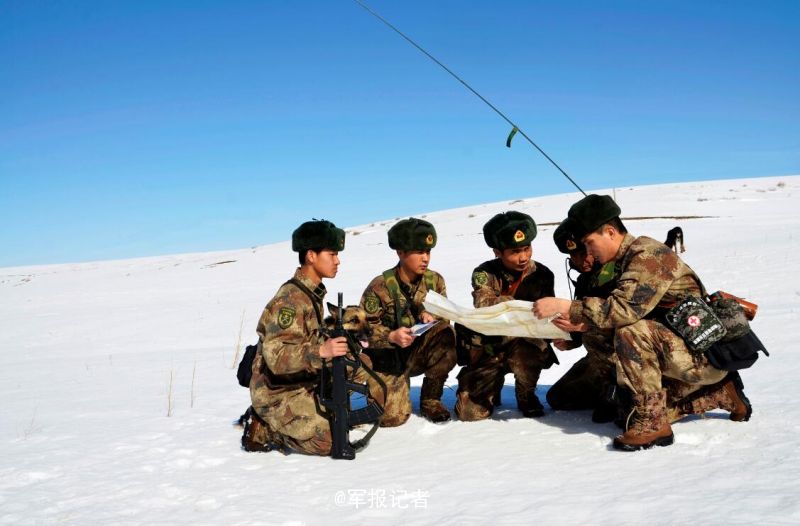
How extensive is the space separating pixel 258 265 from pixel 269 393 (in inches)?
723

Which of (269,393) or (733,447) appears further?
(269,393)

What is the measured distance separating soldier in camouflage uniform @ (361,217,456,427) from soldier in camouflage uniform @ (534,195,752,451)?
53.1 inches

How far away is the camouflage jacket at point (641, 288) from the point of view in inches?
142

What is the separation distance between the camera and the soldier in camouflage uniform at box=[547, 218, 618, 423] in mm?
4062

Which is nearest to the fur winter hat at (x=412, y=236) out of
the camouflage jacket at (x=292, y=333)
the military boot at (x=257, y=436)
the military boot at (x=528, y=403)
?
the camouflage jacket at (x=292, y=333)

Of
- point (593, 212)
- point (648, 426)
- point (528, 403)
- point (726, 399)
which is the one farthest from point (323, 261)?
point (726, 399)

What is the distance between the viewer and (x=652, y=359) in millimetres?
3697

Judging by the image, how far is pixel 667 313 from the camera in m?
3.71

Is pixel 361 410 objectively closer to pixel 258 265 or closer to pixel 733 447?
pixel 733 447

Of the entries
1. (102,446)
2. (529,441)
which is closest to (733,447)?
(529,441)

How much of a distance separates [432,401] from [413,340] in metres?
0.55

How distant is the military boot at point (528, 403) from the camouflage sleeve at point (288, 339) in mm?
1648

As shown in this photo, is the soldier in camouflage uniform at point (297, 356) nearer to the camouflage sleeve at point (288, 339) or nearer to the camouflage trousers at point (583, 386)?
the camouflage sleeve at point (288, 339)

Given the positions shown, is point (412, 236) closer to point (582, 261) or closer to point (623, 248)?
point (582, 261)
